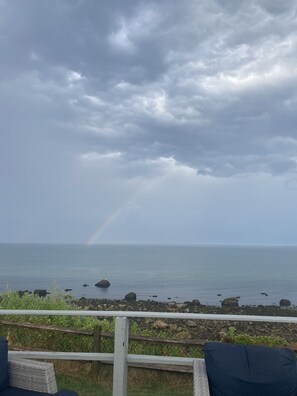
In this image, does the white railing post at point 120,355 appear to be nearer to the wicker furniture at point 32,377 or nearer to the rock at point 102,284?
the wicker furniture at point 32,377

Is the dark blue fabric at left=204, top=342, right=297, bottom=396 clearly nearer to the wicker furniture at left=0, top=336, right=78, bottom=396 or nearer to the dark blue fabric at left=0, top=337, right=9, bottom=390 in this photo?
the wicker furniture at left=0, top=336, right=78, bottom=396

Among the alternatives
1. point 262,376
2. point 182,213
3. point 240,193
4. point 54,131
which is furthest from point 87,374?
point 182,213

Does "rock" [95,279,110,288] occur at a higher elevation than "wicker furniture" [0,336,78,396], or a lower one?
lower

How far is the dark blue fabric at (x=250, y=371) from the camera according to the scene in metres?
2.70

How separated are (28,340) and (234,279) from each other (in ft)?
174

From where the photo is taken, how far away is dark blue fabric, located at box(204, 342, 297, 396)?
2.70m

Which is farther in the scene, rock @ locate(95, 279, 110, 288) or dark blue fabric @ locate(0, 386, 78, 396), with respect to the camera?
rock @ locate(95, 279, 110, 288)

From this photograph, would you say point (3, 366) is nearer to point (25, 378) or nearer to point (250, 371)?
point (25, 378)

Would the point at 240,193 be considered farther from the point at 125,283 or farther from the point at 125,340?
the point at 125,340

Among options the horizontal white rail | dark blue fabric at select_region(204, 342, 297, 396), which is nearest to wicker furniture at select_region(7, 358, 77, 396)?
the horizontal white rail

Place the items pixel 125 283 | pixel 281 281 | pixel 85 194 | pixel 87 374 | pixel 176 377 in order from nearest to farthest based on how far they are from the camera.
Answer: pixel 176 377, pixel 87 374, pixel 125 283, pixel 281 281, pixel 85 194

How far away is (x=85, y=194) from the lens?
70500 millimetres

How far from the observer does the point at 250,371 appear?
9.04 ft

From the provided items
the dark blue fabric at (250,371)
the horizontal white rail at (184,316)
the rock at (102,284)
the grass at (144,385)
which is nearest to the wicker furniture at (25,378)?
the horizontal white rail at (184,316)
